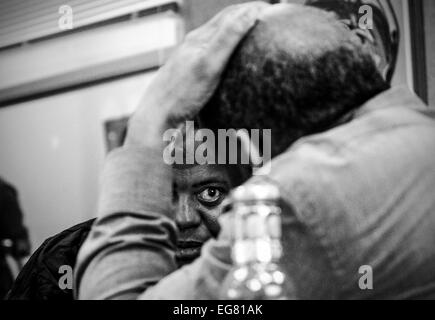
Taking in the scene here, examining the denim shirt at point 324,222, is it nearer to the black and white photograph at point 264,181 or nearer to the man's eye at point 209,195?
the black and white photograph at point 264,181

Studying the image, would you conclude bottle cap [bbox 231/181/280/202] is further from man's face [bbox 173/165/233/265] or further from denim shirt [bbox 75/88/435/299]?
man's face [bbox 173/165/233/265]

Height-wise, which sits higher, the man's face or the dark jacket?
the man's face

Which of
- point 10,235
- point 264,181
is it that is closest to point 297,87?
point 264,181

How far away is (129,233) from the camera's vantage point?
0.75 metres

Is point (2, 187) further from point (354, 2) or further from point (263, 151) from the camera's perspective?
point (354, 2)

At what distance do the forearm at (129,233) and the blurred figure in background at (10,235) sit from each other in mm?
490

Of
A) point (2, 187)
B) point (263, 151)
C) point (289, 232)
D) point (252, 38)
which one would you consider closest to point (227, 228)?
point (289, 232)

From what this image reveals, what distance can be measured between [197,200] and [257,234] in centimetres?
56

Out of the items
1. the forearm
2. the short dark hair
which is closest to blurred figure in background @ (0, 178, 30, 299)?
the forearm

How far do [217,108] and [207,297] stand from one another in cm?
29

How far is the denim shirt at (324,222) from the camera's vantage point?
695 mm

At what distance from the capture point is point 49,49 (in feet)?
4.27

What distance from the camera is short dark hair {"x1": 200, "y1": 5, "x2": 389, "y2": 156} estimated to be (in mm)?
821

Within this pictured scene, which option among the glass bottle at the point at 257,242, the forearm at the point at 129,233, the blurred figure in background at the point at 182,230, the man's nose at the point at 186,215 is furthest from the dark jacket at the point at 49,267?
the glass bottle at the point at 257,242
